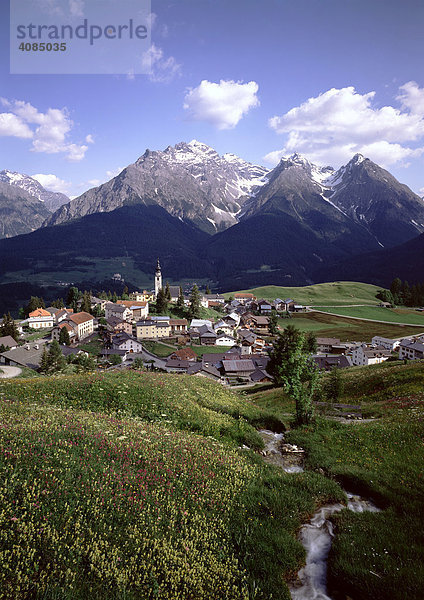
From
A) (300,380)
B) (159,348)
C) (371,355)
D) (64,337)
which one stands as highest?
(300,380)

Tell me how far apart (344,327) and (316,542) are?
470 feet

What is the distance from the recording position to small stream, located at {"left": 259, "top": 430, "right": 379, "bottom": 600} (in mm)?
8336

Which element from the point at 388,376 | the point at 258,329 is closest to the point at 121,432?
the point at 388,376

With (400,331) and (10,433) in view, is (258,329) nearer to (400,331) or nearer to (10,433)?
(400,331)

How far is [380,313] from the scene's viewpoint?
553 feet

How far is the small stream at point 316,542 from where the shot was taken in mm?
8336

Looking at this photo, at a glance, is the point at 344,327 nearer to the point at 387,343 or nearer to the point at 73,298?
the point at 387,343

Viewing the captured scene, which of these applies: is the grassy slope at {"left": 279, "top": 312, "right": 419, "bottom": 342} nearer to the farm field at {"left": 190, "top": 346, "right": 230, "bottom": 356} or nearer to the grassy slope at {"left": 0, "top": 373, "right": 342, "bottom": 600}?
the farm field at {"left": 190, "top": 346, "right": 230, "bottom": 356}

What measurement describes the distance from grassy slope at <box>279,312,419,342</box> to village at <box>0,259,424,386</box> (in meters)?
9.19

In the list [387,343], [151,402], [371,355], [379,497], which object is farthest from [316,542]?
[387,343]

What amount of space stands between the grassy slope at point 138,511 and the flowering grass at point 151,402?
133 cm

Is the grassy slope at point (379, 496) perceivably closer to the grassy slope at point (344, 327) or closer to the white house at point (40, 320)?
the grassy slope at point (344, 327)

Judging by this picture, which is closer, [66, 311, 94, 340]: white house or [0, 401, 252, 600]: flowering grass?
[0, 401, 252, 600]: flowering grass

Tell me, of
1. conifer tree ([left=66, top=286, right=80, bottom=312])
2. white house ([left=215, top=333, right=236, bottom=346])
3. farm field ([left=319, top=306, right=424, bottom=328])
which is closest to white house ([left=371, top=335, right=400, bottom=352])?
farm field ([left=319, top=306, right=424, bottom=328])
